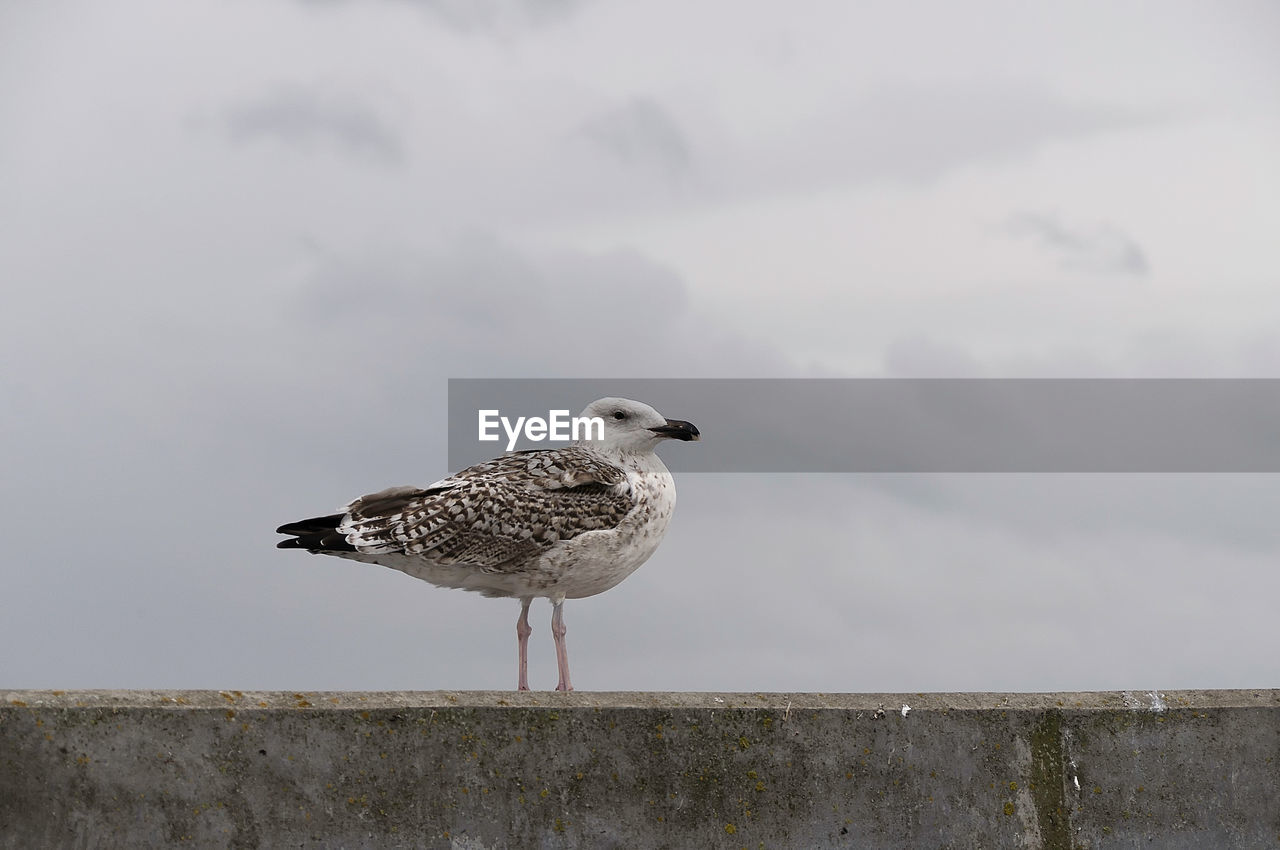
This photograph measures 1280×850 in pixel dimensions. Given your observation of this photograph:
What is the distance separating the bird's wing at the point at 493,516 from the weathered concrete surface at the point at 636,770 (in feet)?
10.9

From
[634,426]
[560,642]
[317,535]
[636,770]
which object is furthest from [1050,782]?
[317,535]

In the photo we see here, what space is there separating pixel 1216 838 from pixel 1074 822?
0.72 meters

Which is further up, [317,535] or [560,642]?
[317,535]

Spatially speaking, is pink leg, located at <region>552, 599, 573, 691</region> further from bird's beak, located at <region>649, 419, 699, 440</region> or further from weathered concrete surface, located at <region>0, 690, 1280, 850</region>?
weathered concrete surface, located at <region>0, 690, 1280, 850</region>

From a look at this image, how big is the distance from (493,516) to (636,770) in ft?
12.3

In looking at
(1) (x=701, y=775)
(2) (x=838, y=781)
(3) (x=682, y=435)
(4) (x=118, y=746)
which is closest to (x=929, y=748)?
(2) (x=838, y=781)

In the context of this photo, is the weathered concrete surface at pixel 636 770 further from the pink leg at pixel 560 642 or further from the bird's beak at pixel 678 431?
the bird's beak at pixel 678 431

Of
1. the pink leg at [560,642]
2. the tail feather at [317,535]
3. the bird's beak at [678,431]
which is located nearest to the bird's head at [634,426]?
the bird's beak at [678,431]

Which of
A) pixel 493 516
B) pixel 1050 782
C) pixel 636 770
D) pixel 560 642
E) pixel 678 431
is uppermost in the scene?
pixel 678 431

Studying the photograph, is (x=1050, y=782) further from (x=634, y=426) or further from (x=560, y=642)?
(x=634, y=426)

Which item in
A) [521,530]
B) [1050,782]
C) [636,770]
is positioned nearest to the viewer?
[636,770]

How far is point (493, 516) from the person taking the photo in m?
9.18

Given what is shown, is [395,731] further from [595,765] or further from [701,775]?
[701,775]

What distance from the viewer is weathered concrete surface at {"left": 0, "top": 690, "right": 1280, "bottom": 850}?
17.7 ft
